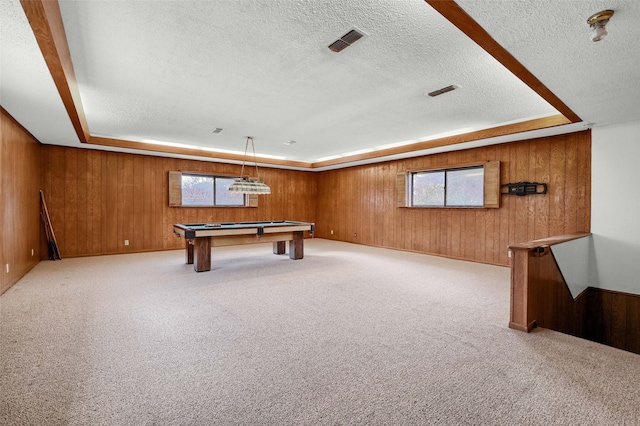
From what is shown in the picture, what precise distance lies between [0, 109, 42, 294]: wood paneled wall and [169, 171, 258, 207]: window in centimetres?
247

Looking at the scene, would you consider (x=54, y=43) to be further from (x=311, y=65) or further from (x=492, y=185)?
(x=492, y=185)

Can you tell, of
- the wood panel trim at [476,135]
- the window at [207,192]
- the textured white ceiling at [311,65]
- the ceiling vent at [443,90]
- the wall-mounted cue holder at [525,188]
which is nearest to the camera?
the textured white ceiling at [311,65]

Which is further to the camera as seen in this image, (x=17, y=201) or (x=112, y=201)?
(x=112, y=201)

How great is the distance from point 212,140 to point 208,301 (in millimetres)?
3990

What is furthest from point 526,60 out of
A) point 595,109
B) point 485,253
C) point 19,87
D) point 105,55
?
point 19,87

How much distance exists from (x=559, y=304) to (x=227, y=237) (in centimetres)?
487

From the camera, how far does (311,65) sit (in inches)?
116

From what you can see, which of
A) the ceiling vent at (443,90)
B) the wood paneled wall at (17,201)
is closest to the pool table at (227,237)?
the wood paneled wall at (17,201)

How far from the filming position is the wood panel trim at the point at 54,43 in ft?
6.05

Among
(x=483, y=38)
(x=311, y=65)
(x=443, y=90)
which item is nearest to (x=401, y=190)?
(x=443, y=90)

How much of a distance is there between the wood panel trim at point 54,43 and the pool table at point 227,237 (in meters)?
2.30

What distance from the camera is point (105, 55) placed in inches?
109

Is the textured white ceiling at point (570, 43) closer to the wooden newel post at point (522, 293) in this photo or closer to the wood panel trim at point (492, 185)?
the wooden newel post at point (522, 293)

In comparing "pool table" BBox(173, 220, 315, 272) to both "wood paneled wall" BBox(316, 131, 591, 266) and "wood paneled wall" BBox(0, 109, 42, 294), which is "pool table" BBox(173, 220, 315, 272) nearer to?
"wood paneled wall" BBox(0, 109, 42, 294)
